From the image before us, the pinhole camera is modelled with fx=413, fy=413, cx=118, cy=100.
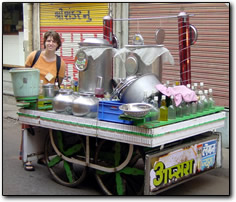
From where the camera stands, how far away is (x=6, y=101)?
11234mm

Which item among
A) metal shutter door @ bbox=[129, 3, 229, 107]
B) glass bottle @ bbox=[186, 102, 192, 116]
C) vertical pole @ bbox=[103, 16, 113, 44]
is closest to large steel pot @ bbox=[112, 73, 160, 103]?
glass bottle @ bbox=[186, 102, 192, 116]

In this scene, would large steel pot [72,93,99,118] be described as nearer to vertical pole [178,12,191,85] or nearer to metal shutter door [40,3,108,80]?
vertical pole [178,12,191,85]

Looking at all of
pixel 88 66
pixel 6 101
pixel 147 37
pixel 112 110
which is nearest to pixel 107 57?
pixel 88 66

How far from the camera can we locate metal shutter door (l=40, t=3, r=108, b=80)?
30.5 feet

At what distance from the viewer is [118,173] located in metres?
4.36

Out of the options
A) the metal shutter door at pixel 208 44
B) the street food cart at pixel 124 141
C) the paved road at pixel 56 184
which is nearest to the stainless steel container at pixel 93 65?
the street food cart at pixel 124 141

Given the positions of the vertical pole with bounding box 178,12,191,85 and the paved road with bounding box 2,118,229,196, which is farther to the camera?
the vertical pole with bounding box 178,12,191,85

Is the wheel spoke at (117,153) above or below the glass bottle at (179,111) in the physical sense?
below

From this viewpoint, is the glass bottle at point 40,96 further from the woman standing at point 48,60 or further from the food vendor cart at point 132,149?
the woman standing at point 48,60

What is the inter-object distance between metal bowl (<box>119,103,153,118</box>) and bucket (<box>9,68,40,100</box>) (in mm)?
1285

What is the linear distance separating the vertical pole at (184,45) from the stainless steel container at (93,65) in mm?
874

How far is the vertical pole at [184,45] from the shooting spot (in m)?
4.93

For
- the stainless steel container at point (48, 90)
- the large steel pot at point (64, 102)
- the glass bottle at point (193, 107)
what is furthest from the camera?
the stainless steel container at point (48, 90)

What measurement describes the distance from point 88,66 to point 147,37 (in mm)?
3579
